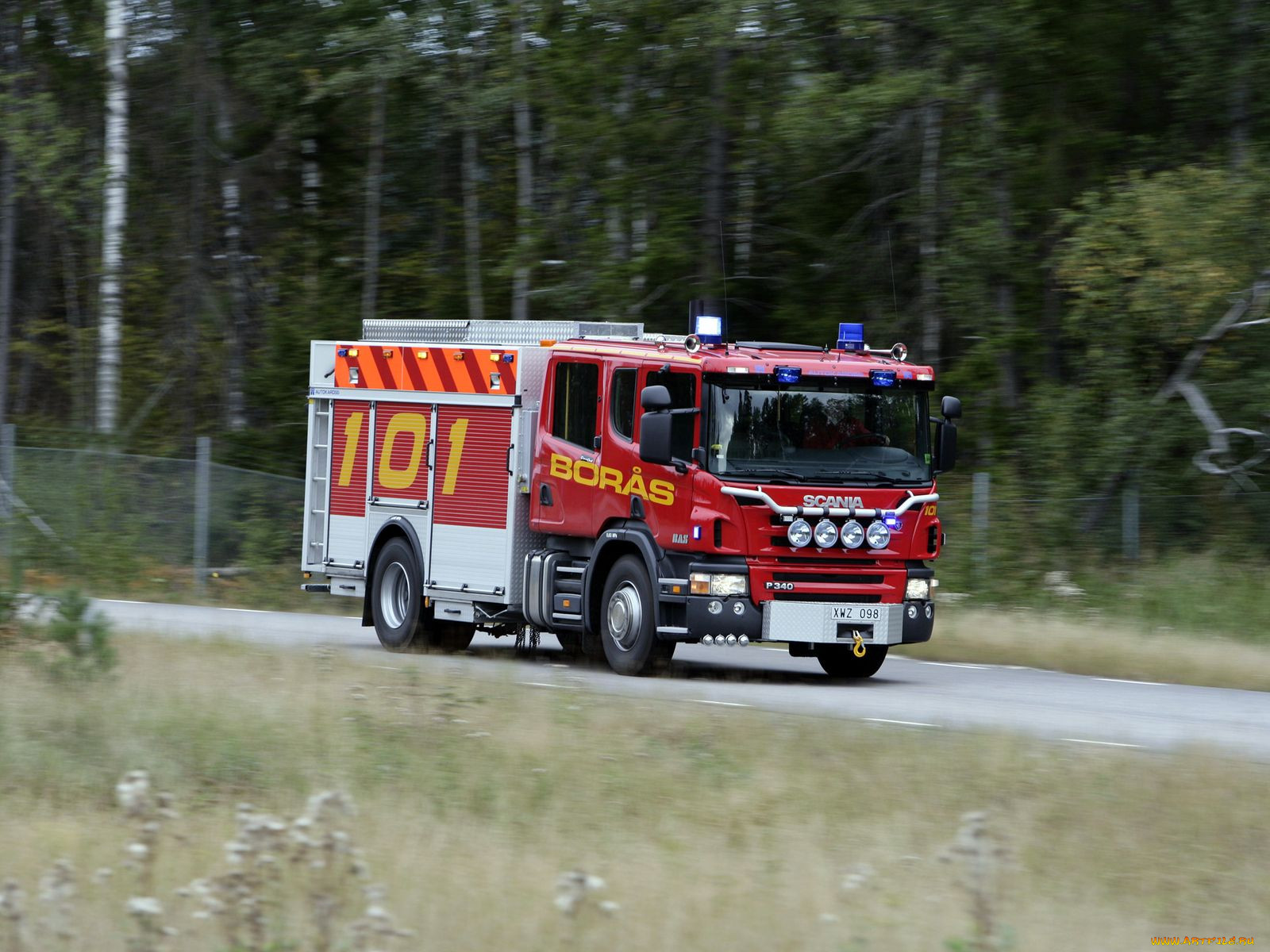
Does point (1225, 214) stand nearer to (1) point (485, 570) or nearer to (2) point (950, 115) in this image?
(2) point (950, 115)

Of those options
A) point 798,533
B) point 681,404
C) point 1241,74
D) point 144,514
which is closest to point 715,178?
point 1241,74

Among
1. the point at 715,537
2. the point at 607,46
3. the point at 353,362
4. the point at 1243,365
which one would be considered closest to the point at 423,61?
the point at 607,46

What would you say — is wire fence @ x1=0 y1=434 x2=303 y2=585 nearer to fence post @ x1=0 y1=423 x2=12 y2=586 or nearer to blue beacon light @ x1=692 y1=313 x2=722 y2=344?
fence post @ x1=0 y1=423 x2=12 y2=586

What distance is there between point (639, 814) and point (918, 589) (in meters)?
6.80

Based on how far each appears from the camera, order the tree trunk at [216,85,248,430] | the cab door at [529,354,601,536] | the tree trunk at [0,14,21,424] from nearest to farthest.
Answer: the cab door at [529,354,601,536] < the tree trunk at [216,85,248,430] < the tree trunk at [0,14,21,424]

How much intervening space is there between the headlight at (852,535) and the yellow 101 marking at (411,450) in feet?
15.2

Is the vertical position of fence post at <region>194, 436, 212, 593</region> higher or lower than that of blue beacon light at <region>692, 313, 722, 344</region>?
lower

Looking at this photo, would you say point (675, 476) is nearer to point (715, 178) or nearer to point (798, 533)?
point (798, 533)

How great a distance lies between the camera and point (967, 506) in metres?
22.8

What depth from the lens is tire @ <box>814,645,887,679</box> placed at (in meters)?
15.6

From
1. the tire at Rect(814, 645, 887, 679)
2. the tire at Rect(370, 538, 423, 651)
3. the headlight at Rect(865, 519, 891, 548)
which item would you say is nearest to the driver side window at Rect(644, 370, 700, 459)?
the headlight at Rect(865, 519, 891, 548)

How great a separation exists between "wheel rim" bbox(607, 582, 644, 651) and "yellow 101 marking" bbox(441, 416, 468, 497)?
7.72ft

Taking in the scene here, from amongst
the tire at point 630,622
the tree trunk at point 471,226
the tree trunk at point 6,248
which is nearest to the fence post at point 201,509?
the tree trunk at point 471,226

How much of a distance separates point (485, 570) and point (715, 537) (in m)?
3.00
